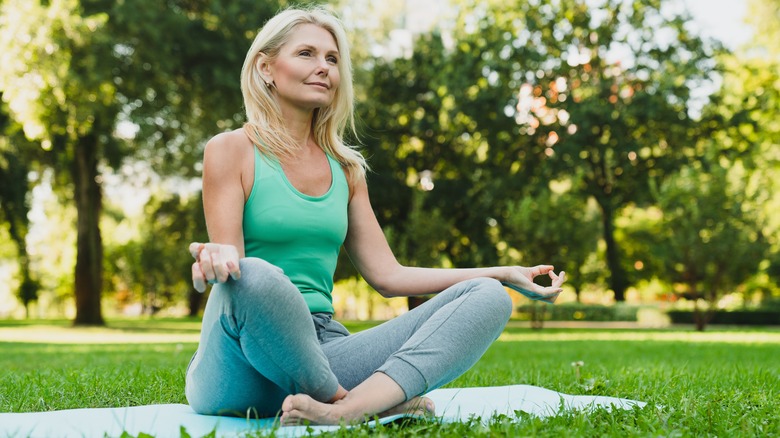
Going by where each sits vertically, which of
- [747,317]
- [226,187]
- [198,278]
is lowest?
[747,317]

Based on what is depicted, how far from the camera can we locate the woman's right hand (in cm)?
215

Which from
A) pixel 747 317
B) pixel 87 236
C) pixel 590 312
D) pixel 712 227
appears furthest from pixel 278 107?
pixel 747 317

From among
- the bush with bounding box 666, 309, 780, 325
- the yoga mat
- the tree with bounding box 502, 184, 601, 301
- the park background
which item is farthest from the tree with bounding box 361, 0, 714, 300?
the yoga mat

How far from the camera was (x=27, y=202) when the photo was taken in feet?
70.9

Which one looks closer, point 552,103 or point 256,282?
point 256,282

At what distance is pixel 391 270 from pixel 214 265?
1112mm

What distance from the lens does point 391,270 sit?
3.16 m

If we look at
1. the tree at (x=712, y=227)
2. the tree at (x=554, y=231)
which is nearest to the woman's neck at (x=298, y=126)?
the tree at (x=554, y=231)

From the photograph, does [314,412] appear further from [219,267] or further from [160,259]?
[160,259]

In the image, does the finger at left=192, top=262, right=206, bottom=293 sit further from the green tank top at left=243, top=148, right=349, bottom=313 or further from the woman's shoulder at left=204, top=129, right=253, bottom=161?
the woman's shoulder at left=204, top=129, right=253, bottom=161

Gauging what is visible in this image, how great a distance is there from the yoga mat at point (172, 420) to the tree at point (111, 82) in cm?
1274

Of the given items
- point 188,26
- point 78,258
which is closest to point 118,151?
point 78,258

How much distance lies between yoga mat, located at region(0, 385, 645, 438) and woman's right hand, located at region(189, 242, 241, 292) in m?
0.47

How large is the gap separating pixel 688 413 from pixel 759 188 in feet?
56.1
